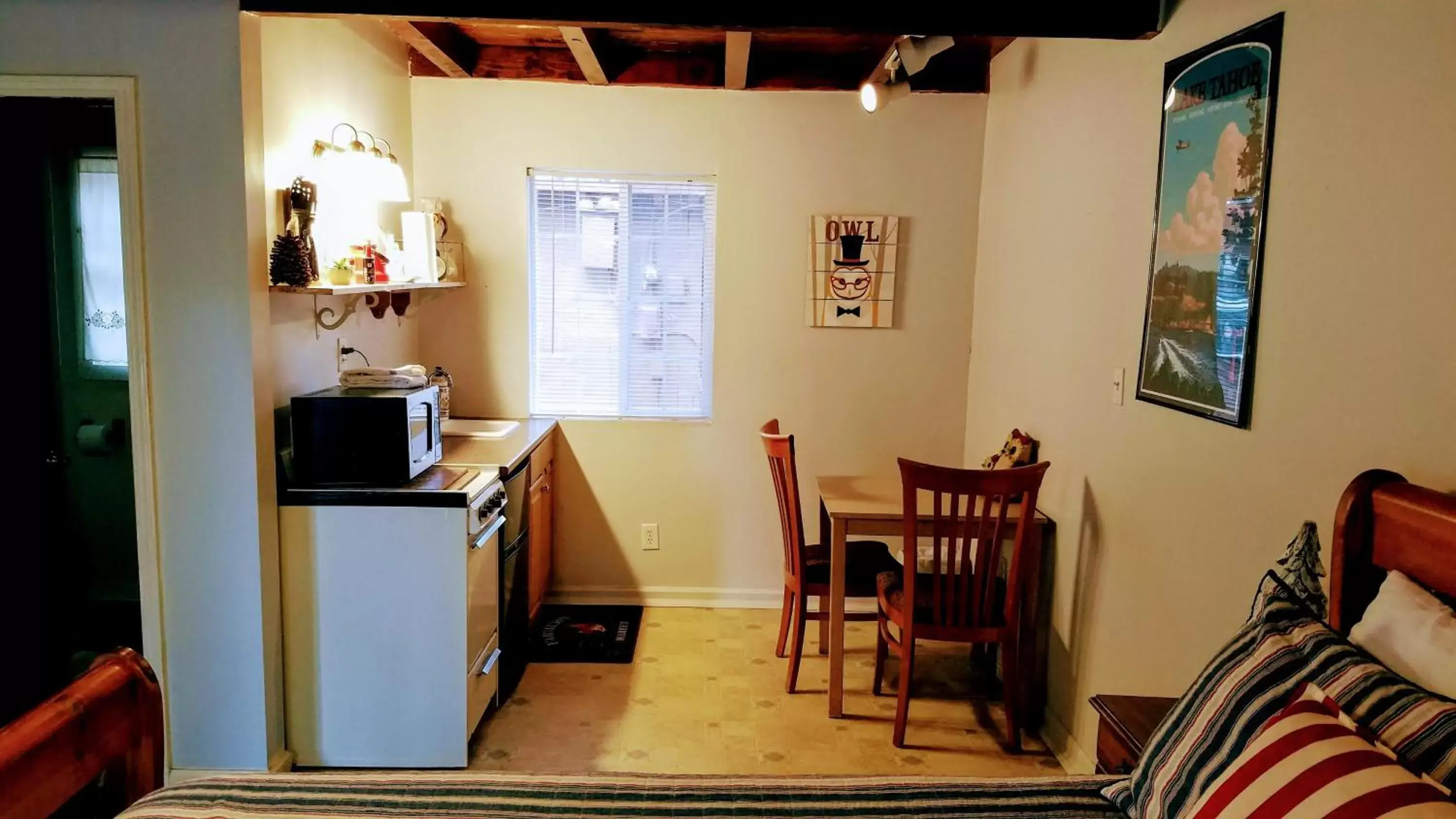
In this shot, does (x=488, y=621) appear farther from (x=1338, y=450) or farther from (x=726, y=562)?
(x=1338, y=450)

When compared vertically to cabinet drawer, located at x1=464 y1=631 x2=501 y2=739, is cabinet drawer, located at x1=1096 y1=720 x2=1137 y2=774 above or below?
above

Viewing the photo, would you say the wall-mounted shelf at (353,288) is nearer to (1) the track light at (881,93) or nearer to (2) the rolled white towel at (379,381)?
(2) the rolled white towel at (379,381)

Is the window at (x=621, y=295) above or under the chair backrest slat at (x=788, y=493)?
above

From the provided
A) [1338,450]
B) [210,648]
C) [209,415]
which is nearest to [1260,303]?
[1338,450]

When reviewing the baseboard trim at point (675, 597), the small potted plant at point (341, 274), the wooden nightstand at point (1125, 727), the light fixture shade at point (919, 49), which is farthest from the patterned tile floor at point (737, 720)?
the light fixture shade at point (919, 49)

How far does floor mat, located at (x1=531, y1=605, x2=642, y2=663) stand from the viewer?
11.9 ft

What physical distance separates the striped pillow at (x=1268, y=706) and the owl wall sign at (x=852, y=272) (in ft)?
8.34

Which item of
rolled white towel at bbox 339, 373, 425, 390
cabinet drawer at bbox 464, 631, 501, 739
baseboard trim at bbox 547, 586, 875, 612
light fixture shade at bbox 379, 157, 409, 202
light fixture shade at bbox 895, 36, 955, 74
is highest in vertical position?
light fixture shade at bbox 895, 36, 955, 74

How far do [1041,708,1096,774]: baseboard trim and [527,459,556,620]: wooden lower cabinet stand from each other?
6.41 ft

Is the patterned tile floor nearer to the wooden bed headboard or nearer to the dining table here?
the dining table

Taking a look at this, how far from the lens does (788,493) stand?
10.6ft

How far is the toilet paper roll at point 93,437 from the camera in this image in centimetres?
271

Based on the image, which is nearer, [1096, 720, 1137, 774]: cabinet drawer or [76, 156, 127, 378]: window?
[1096, 720, 1137, 774]: cabinet drawer

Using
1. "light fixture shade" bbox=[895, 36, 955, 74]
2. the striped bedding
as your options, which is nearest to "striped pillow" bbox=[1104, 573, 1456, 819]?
the striped bedding
